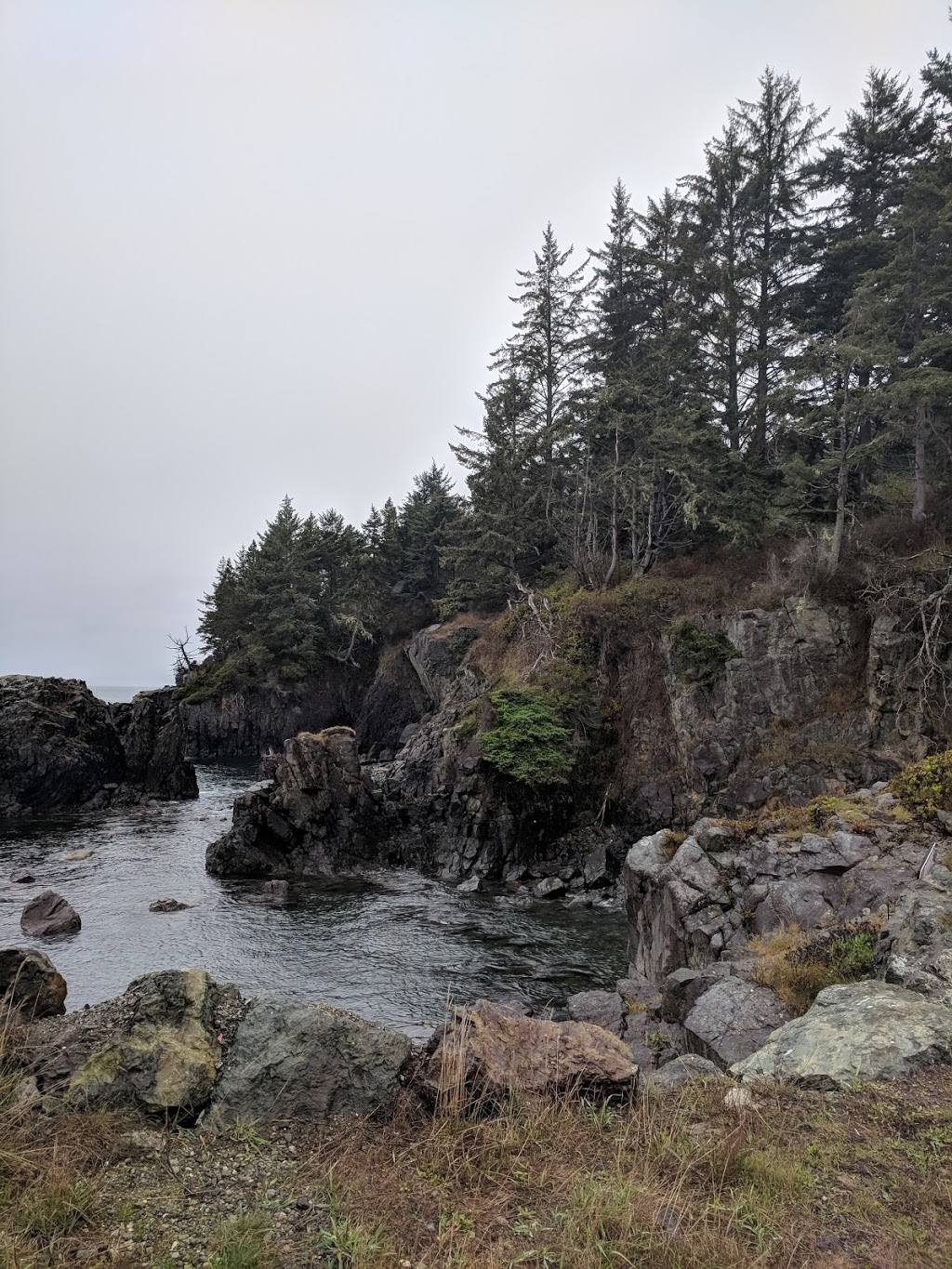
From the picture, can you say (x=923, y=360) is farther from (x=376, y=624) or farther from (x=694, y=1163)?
(x=376, y=624)

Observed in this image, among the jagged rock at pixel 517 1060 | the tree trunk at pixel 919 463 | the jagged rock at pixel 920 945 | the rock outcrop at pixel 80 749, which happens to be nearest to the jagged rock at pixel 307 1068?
the jagged rock at pixel 517 1060

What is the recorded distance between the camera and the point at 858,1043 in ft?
19.9

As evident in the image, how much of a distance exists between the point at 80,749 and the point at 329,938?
26.2 m

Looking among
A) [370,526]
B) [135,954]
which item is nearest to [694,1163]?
[135,954]

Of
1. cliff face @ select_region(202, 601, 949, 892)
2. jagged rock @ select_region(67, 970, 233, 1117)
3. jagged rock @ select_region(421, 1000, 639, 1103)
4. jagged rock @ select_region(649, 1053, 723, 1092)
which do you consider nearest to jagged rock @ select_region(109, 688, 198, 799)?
cliff face @ select_region(202, 601, 949, 892)

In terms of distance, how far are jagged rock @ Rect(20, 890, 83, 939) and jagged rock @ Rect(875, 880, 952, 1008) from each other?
1939 cm

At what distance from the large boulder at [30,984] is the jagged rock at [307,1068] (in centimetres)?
397

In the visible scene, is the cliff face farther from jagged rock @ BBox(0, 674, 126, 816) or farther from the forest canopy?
jagged rock @ BBox(0, 674, 126, 816)

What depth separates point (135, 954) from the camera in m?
16.4

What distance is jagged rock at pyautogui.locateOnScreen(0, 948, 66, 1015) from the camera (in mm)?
8023

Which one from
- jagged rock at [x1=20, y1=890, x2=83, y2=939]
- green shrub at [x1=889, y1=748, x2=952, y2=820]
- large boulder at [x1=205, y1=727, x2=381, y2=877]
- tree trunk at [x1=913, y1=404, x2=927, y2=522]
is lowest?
jagged rock at [x1=20, y1=890, x2=83, y2=939]

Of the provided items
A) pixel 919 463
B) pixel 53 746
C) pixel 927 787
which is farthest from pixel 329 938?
pixel 53 746

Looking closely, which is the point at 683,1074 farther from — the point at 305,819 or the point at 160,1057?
the point at 305,819

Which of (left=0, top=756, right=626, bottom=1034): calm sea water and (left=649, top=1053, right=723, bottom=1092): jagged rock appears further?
(left=0, top=756, right=626, bottom=1034): calm sea water
